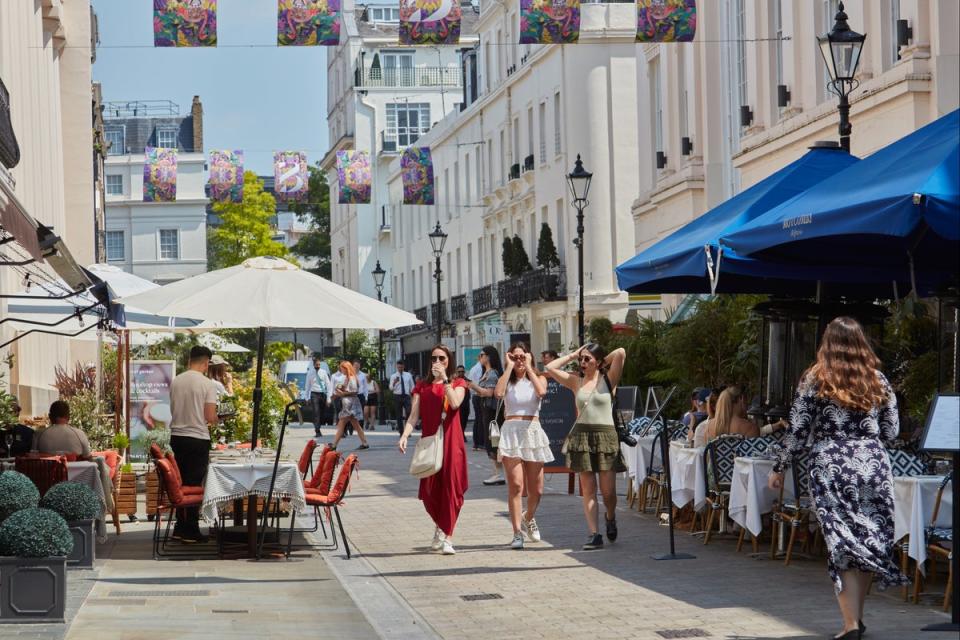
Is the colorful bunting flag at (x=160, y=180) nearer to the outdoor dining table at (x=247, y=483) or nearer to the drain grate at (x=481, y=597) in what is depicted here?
the outdoor dining table at (x=247, y=483)

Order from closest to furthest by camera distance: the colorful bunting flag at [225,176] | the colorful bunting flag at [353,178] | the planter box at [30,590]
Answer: the planter box at [30,590] → the colorful bunting flag at [225,176] → the colorful bunting flag at [353,178]

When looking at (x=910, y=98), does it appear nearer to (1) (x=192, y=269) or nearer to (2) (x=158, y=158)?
(2) (x=158, y=158)

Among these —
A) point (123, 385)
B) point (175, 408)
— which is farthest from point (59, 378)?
point (175, 408)

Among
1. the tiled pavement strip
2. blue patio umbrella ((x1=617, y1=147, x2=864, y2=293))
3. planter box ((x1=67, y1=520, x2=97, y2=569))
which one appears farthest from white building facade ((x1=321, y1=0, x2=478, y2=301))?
planter box ((x1=67, y1=520, x2=97, y2=569))

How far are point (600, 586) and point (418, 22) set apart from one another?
1209 centimetres

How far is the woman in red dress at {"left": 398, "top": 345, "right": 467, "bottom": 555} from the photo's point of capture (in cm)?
1402

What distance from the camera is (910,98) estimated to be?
22.0 m

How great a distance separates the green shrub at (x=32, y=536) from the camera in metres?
9.88

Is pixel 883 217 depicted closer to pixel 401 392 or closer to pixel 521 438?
pixel 521 438

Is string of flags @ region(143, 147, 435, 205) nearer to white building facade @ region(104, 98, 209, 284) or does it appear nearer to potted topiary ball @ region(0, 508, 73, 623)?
potted topiary ball @ region(0, 508, 73, 623)

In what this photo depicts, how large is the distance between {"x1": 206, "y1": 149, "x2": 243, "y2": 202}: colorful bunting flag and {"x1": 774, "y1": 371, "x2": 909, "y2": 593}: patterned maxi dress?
32497 mm

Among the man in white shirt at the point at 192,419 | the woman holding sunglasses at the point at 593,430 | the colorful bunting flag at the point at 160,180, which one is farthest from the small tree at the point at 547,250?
the woman holding sunglasses at the point at 593,430

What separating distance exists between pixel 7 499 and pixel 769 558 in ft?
19.8

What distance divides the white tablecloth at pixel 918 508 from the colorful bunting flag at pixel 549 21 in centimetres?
1229
